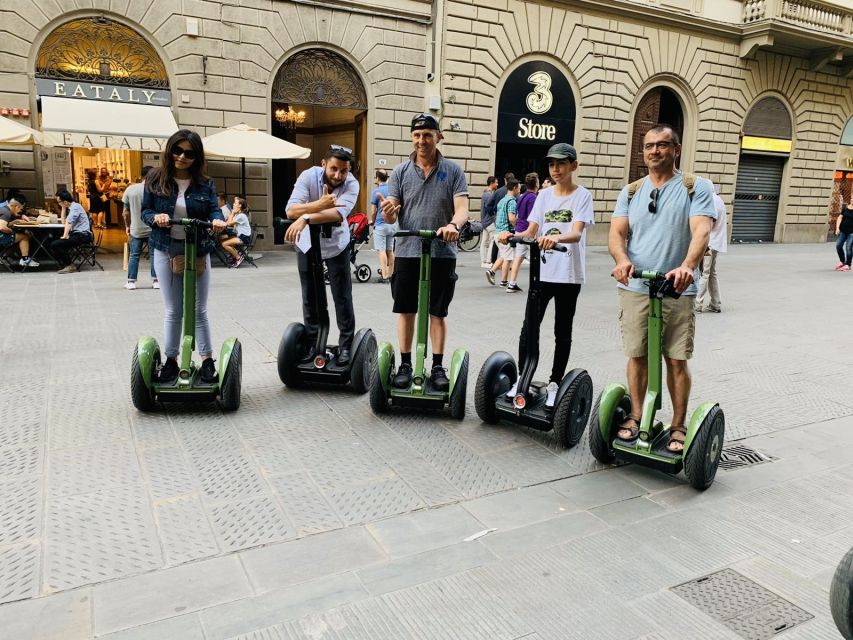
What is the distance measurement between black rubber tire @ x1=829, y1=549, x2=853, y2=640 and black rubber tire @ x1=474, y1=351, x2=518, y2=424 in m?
Answer: 2.43

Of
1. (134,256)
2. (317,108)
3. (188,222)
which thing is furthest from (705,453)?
(317,108)

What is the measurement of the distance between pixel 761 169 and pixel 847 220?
9.53m

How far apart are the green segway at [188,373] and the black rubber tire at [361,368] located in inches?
35.0

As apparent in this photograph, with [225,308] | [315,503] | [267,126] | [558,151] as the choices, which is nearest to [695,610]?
[315,503]

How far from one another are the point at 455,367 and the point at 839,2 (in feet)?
85.5

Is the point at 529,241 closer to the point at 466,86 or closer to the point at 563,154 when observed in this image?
the point at 563,154

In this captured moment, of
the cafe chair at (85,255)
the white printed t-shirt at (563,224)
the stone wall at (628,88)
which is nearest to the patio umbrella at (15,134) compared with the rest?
the cafe chair at (85,255)

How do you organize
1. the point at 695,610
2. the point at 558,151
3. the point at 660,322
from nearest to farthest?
the point at 695,610
the point at 660,322
the point at 558,151

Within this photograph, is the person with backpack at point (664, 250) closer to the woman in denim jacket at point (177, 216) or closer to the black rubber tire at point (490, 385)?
the black rubber tire at point (490, 385)

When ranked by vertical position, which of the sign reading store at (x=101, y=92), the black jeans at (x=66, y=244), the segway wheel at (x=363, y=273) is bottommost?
the segway wheel at (x=363, y=273)

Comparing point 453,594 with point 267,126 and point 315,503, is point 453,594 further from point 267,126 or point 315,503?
point 267,126

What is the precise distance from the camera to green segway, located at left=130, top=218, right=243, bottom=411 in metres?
4.58

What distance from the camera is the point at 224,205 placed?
14.4m

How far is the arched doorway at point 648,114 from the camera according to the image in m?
20.7
